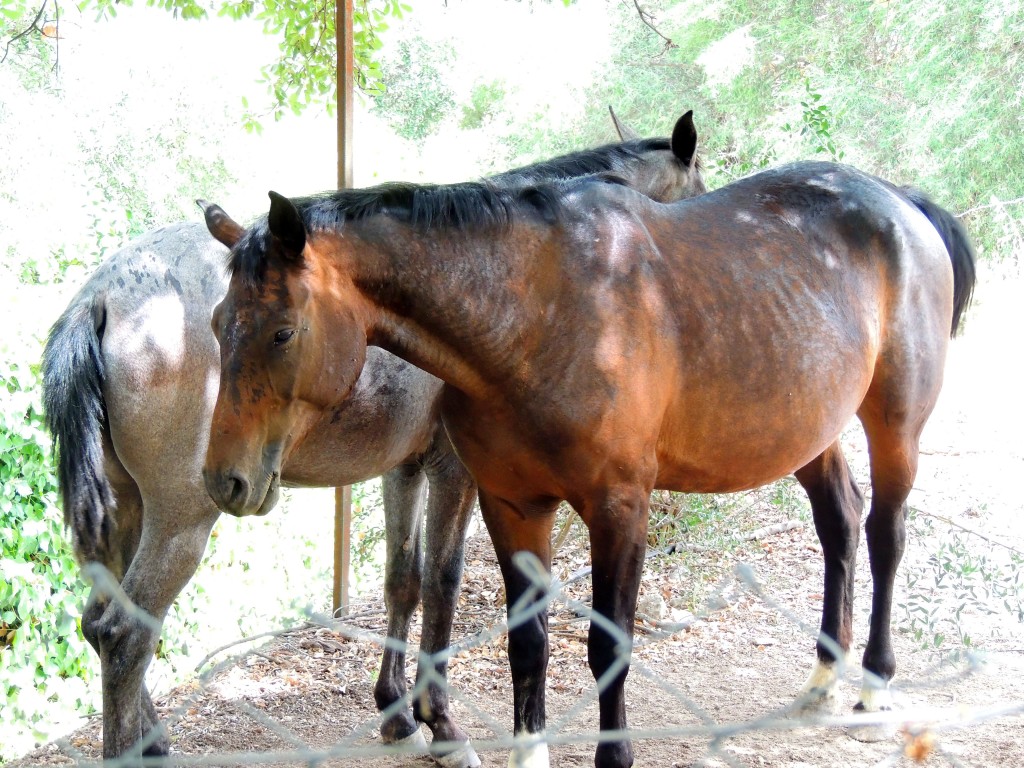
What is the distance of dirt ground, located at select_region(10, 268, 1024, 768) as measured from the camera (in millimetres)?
3705

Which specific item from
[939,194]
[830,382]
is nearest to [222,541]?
[830,382]

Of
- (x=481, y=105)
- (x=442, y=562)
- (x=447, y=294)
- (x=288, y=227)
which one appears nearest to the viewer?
(x=288, y=227)

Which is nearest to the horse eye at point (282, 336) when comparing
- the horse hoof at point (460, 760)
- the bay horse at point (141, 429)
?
the bay horse at point (141, 429)

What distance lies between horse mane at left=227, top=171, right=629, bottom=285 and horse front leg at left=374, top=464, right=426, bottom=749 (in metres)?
1.53

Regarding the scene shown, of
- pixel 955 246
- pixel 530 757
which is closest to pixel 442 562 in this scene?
pixel 530 757

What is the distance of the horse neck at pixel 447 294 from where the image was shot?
2.65m

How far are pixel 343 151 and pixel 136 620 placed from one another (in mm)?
2915

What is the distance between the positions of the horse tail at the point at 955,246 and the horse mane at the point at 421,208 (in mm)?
2133

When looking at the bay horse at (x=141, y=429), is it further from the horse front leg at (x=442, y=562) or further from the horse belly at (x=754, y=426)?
the horse belly at (x=754, y=426)

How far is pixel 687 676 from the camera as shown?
467 centimetres

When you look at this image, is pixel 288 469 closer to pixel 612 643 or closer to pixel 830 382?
pixel 612 643

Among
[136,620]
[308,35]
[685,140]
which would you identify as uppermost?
[308,35]

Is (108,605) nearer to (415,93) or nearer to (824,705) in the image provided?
(824,705)

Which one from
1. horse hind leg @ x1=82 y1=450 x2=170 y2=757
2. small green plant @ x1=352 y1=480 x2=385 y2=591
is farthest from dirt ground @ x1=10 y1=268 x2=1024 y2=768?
small green plant @ x1=352 y1=480 x2=385 y2=591
